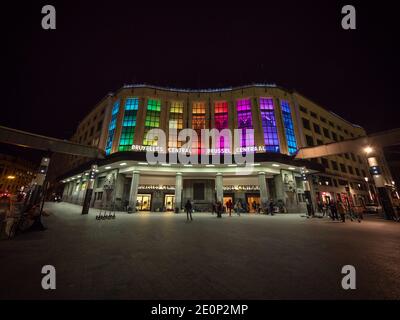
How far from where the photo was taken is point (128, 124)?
27.7 metres

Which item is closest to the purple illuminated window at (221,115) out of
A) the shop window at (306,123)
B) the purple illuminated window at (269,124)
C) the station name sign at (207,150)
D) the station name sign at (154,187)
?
the station name sign at (207,150)

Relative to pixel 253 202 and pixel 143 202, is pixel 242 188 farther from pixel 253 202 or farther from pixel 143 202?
pixel 143 202

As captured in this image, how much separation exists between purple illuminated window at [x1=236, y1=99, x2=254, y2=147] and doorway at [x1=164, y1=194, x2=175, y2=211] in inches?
554

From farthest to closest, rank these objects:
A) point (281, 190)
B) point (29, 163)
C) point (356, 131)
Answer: point (29, 163)
point (356, 131)
point (281, 190)

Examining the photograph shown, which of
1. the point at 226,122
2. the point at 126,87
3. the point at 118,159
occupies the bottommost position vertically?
the point at 118,159

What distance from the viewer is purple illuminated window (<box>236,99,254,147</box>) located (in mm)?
26359

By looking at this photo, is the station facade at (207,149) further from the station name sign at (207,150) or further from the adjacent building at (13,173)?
the adjacent building at (13,173)

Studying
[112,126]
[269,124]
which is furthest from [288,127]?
[112,126]

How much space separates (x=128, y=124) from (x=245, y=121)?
19.6 meters

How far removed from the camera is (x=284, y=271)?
3.61m

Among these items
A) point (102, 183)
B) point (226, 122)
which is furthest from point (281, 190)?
point (102, 183)

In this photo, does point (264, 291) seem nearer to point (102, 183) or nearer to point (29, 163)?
point (102, 183)
